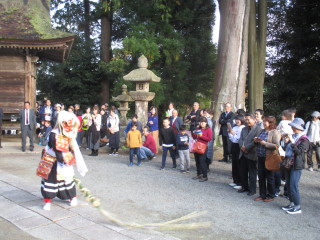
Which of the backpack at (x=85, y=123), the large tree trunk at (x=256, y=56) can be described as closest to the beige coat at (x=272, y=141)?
the large tree trunk at (x=256, y=56)

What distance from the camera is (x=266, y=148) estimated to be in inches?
237

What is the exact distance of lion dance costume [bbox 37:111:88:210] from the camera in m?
5.15

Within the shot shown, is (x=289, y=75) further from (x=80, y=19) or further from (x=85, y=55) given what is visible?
(x=80, y=19)

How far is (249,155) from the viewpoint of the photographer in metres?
6.39

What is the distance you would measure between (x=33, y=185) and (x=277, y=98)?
45.2 ft

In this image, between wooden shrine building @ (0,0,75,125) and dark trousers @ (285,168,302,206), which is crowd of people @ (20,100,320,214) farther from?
wooden shrine building @ (0,0,75,125)

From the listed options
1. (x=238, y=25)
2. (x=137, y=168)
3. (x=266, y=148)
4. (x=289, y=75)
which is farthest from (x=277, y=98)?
(x=266, y=148)

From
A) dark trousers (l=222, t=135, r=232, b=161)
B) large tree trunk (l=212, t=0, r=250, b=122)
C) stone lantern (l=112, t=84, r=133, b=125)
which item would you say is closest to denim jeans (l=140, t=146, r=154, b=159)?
dark trousers (l=222, t=135, r=232, b=161)

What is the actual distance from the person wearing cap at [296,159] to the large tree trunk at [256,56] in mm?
7417

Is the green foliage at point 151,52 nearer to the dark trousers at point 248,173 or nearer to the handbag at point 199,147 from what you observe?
the handbag at point 199,147

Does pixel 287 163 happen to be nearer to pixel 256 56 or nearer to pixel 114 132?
pixel 114 132

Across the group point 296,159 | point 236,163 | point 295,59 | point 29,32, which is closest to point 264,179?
point 296,159

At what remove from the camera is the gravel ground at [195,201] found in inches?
186

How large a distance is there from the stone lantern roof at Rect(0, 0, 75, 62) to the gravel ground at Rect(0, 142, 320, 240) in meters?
5.52
